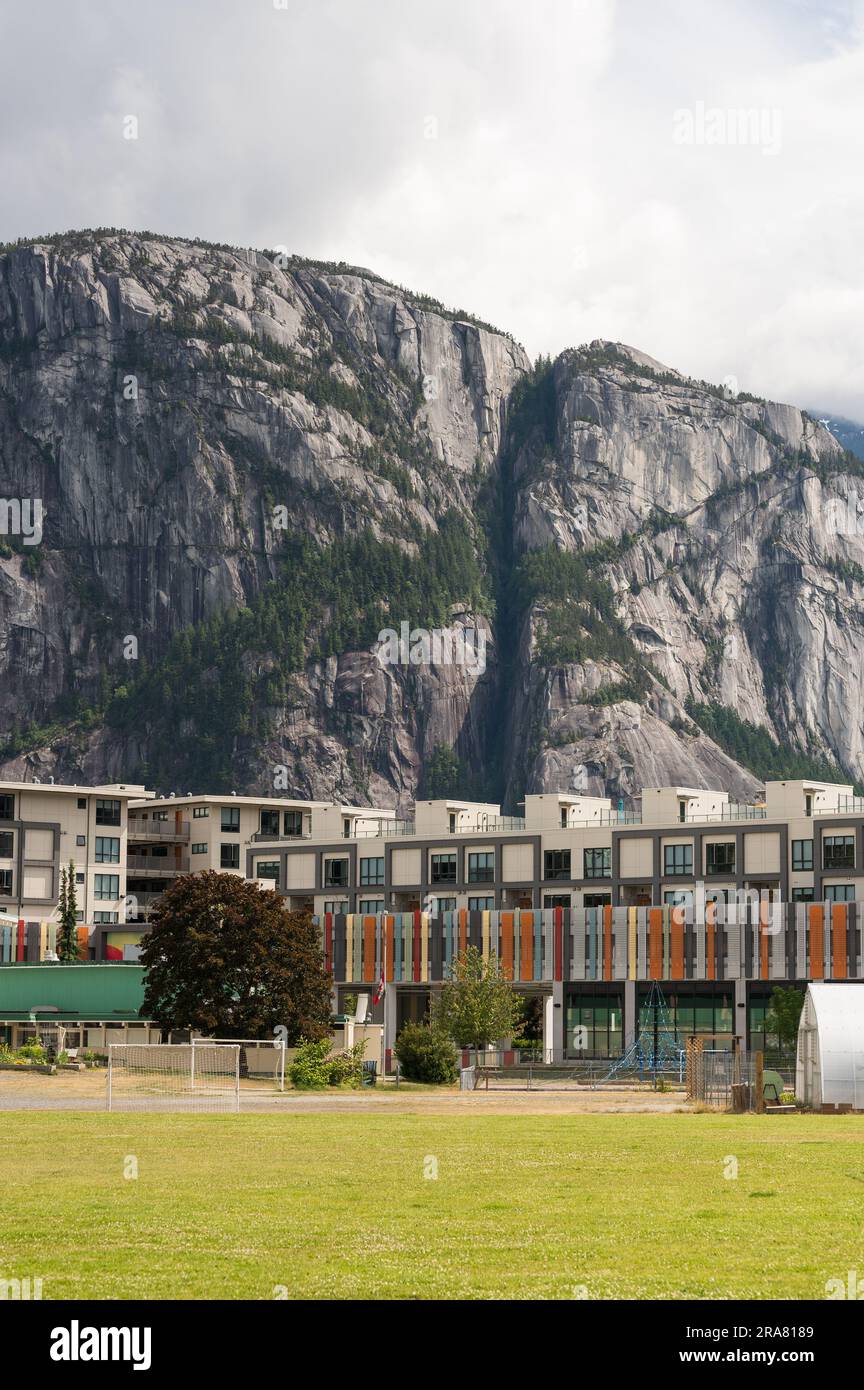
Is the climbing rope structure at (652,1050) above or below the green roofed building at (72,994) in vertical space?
below

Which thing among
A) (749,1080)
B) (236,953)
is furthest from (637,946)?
Answer: (749,1080)

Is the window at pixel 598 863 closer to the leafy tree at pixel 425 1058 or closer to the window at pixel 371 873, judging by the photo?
the window at pixel 371 873

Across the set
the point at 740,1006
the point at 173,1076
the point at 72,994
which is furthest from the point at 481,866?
the point at 173,1076

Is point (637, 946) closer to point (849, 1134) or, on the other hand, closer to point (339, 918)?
point (339, 918)

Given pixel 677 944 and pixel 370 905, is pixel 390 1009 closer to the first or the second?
pixel 370 905

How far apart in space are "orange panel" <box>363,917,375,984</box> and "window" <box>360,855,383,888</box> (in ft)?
37.4

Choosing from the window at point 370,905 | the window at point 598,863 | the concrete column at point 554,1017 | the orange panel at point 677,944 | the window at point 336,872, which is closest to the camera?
the orange panel at point 677,944

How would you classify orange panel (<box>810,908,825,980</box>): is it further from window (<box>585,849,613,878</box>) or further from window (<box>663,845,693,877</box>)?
window (<box>585,849,613,878</box>)

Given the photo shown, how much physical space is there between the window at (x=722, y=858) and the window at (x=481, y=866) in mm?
22656

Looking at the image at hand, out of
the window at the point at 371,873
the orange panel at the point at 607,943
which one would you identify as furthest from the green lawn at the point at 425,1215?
the window at the point at 371,873

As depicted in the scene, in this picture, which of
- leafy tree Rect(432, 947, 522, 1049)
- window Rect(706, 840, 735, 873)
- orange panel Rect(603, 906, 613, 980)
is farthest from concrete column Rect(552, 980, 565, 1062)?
leafy tree Rect(432, 947, 522, 1049)

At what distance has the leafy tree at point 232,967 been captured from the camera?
9788 cm

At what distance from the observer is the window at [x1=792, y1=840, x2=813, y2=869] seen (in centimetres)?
14975

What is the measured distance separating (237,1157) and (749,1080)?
43226mm
